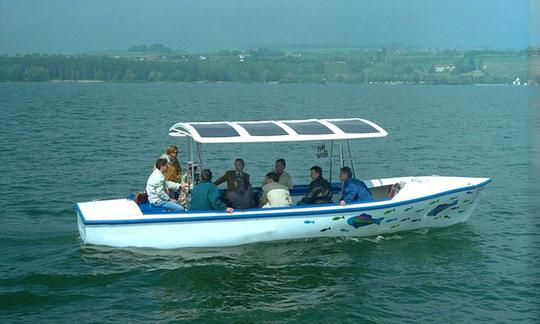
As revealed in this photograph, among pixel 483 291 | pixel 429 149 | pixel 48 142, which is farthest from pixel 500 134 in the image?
pixel 483 291

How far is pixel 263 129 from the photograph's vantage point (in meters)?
16.4

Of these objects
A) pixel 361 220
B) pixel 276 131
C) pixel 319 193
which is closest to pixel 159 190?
pixel 276 131

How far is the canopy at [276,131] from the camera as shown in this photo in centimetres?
1551

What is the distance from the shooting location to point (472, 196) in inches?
696

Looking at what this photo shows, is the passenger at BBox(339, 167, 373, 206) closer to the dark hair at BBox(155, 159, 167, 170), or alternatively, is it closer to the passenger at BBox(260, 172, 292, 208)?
the passenger at BBox(260, 172, 292, 208)

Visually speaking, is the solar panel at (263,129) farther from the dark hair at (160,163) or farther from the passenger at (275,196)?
Answer: the dark hair at (160,163)

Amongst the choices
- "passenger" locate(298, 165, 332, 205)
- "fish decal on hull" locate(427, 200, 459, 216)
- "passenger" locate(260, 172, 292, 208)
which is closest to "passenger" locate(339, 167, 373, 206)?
"passenger" locate(298, 165, 332, 205)

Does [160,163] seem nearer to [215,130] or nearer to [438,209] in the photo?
[215,130]

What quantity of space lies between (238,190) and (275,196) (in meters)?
0.87

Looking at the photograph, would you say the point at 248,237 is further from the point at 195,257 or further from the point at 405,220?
the point at 405,220

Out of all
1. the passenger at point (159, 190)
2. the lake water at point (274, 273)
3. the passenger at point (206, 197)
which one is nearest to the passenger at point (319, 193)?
the lake water at point (274, 273)

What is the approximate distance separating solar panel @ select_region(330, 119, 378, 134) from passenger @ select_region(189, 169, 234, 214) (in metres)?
3.47

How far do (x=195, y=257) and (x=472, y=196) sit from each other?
23.3 ft

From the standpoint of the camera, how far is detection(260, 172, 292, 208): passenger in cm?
1576
